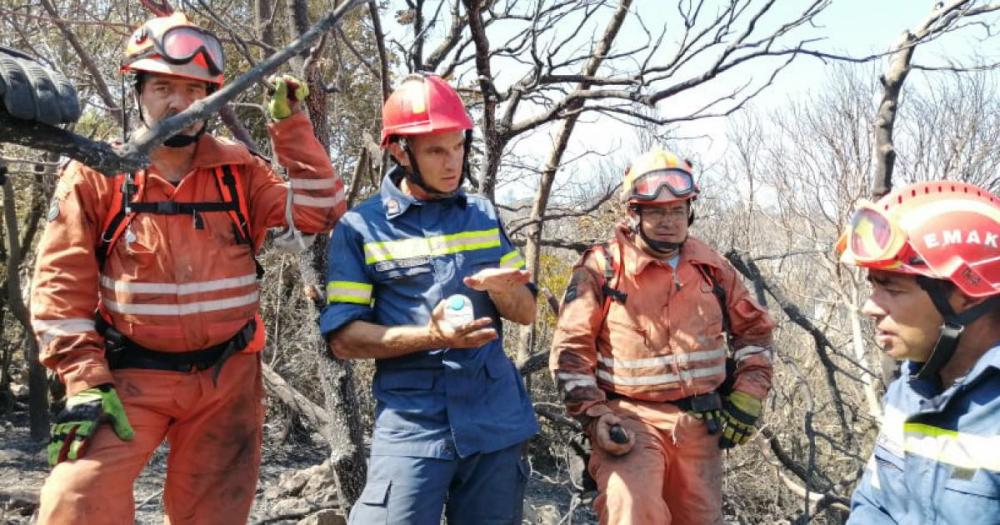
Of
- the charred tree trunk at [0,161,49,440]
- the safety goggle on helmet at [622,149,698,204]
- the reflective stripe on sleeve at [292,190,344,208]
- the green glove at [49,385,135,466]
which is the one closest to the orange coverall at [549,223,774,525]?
the safety goggle on helmet at [622,149,698,204]

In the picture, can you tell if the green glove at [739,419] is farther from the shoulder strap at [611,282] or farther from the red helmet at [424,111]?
the red helmet at [424,111]

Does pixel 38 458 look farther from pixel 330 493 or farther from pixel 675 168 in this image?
pixel 675 168

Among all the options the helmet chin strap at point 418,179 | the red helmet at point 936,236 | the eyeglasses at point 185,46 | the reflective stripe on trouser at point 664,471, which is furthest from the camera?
the reflective stripe on trouser at point 664,471

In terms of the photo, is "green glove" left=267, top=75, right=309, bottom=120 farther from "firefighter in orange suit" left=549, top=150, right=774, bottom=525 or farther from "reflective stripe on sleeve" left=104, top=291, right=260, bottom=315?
"firefighter in orange suit" left=549, top=150, right=774, bottom=525

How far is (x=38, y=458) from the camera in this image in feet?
22.3

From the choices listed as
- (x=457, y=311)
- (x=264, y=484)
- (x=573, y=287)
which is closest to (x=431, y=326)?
(x=457, y=311)

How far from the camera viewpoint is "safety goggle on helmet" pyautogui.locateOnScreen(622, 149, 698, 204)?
3.58 metres

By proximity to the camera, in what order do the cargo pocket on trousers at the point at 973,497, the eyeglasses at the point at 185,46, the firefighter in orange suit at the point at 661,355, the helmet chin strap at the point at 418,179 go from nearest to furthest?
the cargo pocket on trousers at the point at 973,497, the eyeglasses at the point at 185,46, the helmet chin strap at the point at 418,179, the firefighter in orange suit at the point at 661,355

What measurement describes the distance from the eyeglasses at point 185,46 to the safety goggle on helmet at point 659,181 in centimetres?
183

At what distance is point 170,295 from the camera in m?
2.74

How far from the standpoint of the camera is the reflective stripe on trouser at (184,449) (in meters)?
2.55

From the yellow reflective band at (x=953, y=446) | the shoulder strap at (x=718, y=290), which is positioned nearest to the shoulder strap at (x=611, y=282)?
the shoulder strap at (x=718, y=290)

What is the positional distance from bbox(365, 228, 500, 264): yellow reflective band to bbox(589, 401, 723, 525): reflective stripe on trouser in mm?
1167

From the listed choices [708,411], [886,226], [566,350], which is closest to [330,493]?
[566,350]
